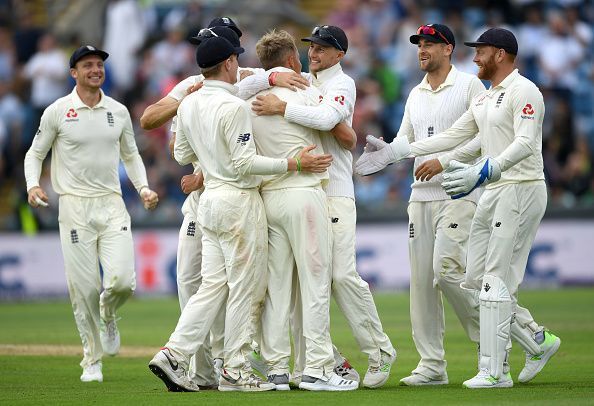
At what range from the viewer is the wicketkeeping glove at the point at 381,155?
9672 mm

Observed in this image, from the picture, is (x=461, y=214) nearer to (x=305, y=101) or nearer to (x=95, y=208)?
(x=305, y=101)

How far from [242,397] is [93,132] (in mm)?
3630

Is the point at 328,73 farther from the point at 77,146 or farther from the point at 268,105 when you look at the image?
the point at 77,146

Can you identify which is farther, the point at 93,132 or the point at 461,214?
the point at 93,132

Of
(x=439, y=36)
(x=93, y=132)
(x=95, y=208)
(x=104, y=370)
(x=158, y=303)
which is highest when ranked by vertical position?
(x=439, y=36)

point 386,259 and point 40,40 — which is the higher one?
point 40,40

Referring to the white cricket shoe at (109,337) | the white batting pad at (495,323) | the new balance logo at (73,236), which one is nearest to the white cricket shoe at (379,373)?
the white batting pad at (495,323)

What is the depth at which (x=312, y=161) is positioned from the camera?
9.09 meters

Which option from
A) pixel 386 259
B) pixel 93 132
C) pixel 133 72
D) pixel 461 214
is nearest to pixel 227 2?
pixel 133 72

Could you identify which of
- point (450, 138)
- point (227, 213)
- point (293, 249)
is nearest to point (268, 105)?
point (227, 213)

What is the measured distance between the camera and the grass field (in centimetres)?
855

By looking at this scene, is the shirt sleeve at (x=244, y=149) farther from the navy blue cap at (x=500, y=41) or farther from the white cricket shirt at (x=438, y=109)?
the navy blue cap at (x=500, y=41)

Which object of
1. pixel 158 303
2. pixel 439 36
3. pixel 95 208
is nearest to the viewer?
pixel 439 36

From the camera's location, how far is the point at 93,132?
1120 cm
